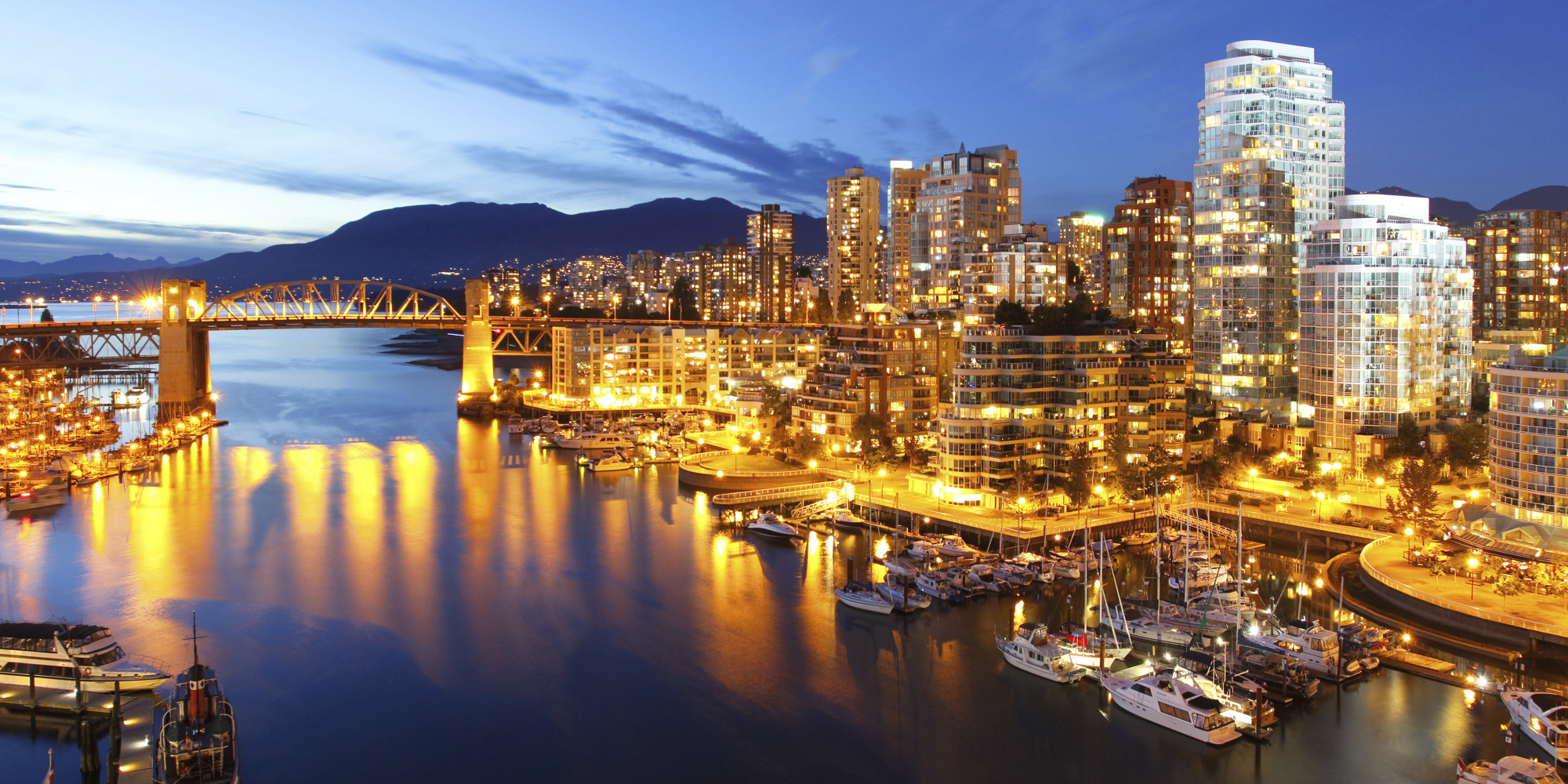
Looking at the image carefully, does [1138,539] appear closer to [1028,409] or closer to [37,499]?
[1028,409]

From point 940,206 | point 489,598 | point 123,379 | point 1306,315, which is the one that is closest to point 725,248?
point 940,206

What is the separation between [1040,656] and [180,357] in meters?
43.8

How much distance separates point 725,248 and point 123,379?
149 feet

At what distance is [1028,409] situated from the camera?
25469 mm

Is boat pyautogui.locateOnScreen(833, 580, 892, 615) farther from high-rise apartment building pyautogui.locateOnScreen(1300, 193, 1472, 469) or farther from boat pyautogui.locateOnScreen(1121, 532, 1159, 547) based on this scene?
high-rise apartment building pyautogui.locateOnScreen(1300, 193, 1472, 469)

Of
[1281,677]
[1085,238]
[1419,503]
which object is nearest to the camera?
[1281,677]

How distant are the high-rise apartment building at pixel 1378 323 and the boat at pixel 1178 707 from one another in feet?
50.9

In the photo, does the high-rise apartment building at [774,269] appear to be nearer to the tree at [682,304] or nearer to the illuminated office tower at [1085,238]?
the tree at [682,304]

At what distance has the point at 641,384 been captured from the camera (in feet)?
158

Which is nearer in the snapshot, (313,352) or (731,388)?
(731,388)

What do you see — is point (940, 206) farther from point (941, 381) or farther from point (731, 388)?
point (941, 381)

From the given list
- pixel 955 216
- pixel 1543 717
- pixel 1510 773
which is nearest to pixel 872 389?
pixel 1543 717

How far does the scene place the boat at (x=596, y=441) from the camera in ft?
124

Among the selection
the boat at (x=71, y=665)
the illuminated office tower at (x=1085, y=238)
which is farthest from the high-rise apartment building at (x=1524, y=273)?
the boat at (x=71, y=665)
